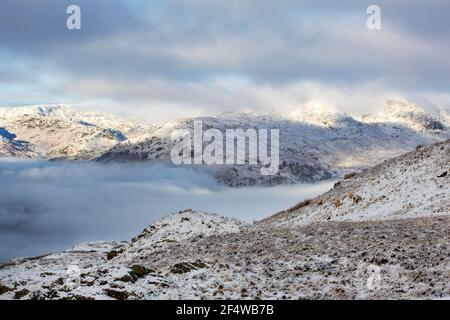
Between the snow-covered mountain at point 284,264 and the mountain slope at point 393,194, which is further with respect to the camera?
the mountain slope at point 393,194

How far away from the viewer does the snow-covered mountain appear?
2478 centimetres

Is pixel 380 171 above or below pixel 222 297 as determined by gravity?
above

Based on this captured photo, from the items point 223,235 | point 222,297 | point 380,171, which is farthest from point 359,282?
point 380,171

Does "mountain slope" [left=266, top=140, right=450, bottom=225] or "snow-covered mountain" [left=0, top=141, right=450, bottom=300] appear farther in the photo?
"mountain slope" [left=266, top=140, right=450, bottom=225]

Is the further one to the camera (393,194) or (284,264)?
(393,194)

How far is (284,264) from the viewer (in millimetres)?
29875

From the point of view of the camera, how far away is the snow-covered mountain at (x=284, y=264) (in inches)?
976

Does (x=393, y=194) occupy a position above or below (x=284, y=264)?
above

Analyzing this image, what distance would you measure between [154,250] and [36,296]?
18316mm

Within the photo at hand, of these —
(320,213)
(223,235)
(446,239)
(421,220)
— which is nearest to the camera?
(446,239)
